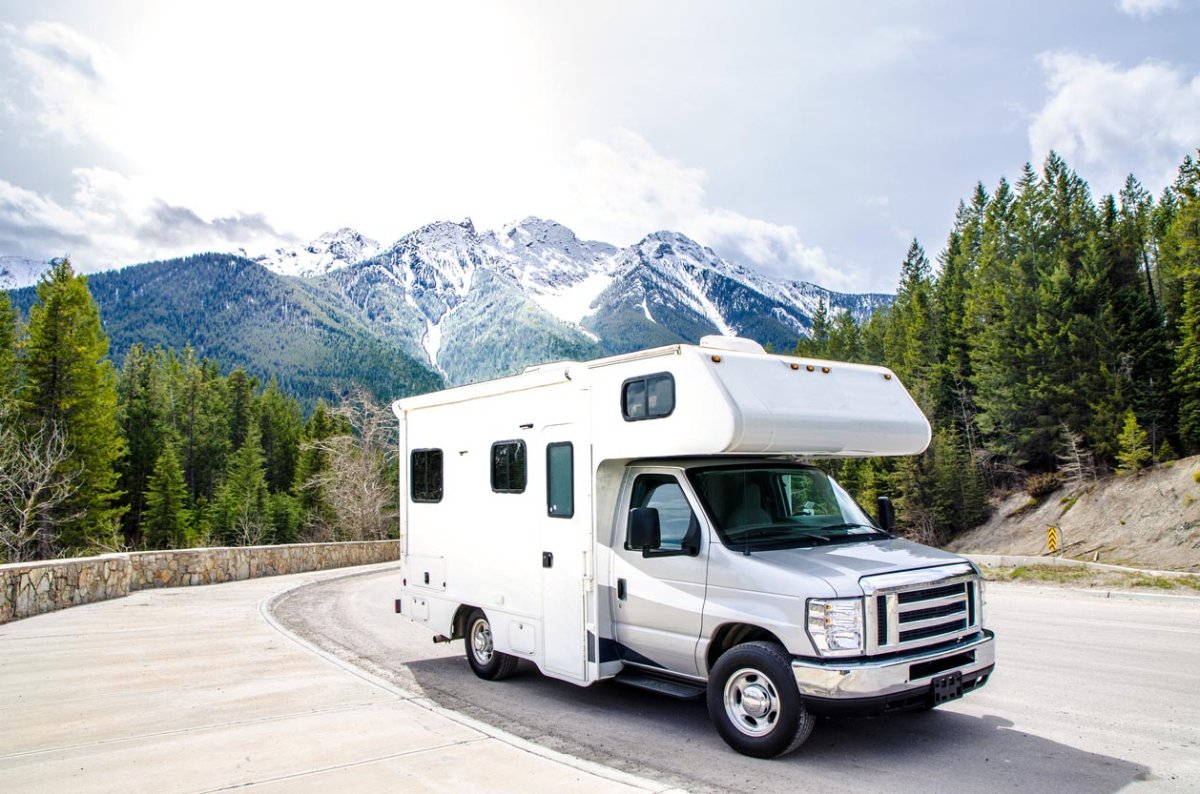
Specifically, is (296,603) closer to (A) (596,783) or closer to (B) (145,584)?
(B) (145,584)

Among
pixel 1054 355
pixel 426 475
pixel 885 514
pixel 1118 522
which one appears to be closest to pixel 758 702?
pixel 885 514

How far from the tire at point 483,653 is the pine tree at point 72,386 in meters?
39.2

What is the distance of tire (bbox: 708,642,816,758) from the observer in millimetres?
5883

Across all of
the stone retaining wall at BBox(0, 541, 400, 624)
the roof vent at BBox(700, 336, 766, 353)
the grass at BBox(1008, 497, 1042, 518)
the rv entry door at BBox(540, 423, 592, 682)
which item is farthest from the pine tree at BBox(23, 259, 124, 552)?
the grass at BBox(1008, 497, 1042, 518)

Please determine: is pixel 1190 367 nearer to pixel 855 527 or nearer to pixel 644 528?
pixel 855 527

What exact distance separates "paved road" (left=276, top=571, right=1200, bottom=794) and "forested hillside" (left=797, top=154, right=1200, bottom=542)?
40017 mm

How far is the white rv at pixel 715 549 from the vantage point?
19.4ft

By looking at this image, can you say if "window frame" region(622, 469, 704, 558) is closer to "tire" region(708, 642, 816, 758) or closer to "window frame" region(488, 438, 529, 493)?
"tire" region(708, 642, 816, 758)

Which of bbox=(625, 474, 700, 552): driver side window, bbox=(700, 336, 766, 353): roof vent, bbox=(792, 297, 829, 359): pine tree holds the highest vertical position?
bbox=(792, 297, 829, 359): pine tree

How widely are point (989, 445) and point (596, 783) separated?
5551 centimetres

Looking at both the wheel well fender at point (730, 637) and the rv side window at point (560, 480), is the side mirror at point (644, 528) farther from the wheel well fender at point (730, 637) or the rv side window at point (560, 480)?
the rv side window at point (560, 480)

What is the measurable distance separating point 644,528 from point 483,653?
3.51m

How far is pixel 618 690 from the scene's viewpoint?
8.54 meters

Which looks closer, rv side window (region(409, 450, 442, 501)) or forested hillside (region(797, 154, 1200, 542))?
rv side window (region(409, 450, 442, 501))
